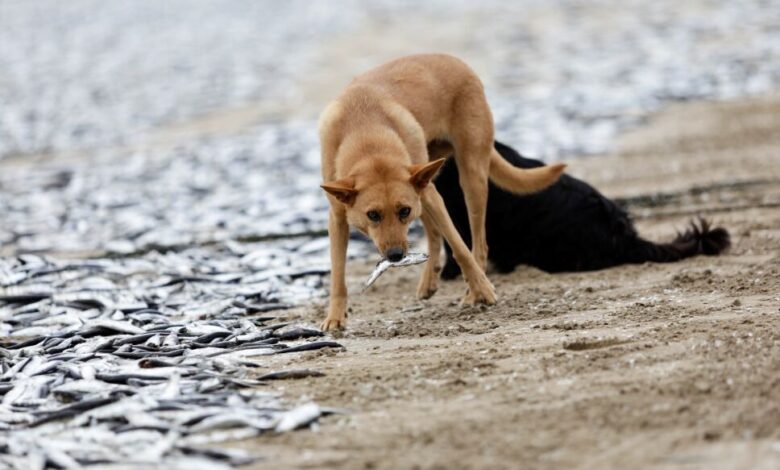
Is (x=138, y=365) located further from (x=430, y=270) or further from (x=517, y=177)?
(x=517, y=177)

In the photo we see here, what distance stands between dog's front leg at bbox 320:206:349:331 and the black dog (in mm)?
1752

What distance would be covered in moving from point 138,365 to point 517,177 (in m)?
3.68

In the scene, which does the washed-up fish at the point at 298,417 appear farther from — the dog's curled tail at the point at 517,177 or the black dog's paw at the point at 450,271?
the black dog's paw at the point at 450,271

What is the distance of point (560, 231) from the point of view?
9.20m

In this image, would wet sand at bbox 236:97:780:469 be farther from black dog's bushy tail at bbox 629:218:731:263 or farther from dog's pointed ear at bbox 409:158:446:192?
dog's pointed ear at bbox 409:158:446:192

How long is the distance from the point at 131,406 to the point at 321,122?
3.08 meters

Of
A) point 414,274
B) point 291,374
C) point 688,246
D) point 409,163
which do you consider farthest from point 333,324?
point 688,246

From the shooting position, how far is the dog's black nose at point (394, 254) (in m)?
6.89

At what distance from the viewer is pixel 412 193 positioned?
7.11 m

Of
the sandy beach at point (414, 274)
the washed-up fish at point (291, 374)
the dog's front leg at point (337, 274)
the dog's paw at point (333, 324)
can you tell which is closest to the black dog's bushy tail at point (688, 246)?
the sandy beach at point (414, 274)

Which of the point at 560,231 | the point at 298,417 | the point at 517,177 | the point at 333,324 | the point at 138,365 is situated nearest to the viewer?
the point at 298,417

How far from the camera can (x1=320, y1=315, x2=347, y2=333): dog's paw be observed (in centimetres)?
718

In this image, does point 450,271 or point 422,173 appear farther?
point 450,271

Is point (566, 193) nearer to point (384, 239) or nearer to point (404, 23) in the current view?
point (384, 239)
